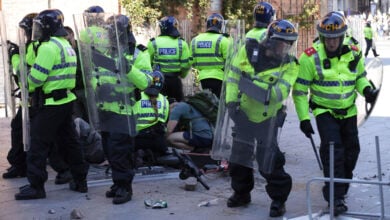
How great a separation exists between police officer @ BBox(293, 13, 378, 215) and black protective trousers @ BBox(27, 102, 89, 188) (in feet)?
7.28

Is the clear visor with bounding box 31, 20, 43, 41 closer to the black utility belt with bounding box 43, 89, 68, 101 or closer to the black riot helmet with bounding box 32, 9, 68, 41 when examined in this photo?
the black riot helmet with bounding box 32, 9, 68, 41

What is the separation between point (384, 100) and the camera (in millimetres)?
14703

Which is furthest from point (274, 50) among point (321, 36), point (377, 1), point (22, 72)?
point (377, 1)

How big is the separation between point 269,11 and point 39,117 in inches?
111

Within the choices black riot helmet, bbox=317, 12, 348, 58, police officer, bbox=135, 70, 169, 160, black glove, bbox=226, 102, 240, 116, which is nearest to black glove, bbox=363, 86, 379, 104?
black riot helmet, bbox=317, 12, 348, 58

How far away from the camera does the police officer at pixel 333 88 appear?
5.87 meters

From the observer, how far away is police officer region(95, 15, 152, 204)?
20.8ft

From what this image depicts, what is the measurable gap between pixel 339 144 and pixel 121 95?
2037 mm

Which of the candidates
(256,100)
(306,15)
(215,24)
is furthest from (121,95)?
(306,15)

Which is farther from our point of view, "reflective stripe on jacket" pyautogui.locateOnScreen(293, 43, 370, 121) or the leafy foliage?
the leafy foliage

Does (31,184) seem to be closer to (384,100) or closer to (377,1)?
(384,100)

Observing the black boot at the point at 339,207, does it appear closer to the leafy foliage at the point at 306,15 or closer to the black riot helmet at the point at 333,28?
the black riot helmet at the point at 333,28

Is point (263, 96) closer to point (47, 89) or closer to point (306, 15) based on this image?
point (47, 89)

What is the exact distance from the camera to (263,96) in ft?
18.6
